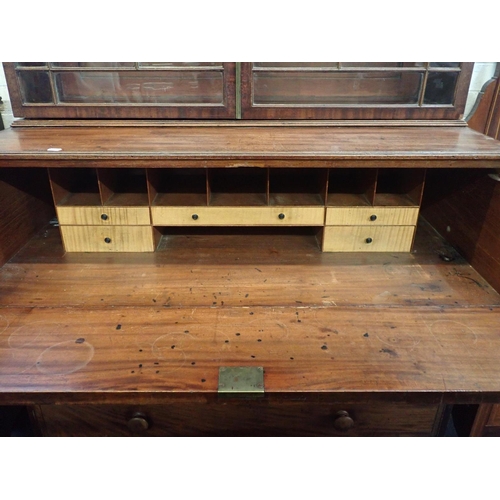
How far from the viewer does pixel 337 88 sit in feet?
5.47

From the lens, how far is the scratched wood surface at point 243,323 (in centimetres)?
93

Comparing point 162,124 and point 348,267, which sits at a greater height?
point 162,124

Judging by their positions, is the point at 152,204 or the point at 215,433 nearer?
the point at 215,433

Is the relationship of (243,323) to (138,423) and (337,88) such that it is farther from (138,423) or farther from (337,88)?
(337,88)

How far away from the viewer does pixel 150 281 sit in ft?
4.37

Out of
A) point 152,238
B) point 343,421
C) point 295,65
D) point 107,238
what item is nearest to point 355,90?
point 295,65

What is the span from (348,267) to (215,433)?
0.69 meters

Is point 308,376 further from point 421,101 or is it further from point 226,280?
point 421,101

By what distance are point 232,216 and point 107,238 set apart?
18.0 inches

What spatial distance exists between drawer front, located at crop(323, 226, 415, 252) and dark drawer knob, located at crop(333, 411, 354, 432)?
638mm

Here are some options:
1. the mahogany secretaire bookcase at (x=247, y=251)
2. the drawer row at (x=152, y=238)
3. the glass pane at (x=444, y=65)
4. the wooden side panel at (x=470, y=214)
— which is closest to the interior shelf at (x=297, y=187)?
the mahogany secretaire bookcase at (x=247, y=251)

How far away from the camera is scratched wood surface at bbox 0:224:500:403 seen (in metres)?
0.93

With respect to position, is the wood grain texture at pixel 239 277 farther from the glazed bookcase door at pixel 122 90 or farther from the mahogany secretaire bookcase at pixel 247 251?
the glazed bookcase door at pixel 122 90

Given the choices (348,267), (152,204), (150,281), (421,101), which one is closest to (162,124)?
(152,204)
